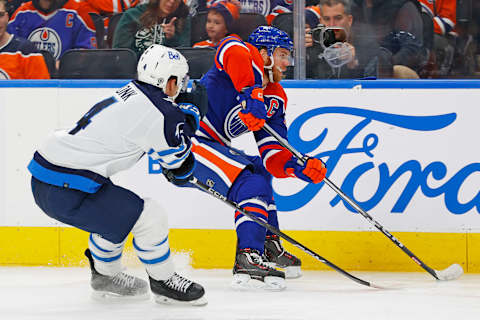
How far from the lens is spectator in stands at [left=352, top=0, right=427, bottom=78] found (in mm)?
3838

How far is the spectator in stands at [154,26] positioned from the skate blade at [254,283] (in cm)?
158

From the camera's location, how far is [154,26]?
4.27 metres

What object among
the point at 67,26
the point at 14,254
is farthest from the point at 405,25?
the point at 14,254

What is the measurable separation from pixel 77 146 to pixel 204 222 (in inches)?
45.3

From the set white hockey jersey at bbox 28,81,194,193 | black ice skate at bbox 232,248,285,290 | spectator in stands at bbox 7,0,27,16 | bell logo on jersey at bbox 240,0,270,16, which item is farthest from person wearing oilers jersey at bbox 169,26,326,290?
spectator in stands at bbox 7,0,27,16

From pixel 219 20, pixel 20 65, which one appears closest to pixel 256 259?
pixel 219 20

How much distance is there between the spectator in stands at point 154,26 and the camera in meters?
4.18

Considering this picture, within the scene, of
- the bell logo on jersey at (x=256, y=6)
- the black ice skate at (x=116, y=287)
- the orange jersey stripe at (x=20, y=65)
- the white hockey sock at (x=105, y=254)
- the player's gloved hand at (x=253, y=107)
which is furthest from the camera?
the orange jersey stripe at (x=20, y=65)

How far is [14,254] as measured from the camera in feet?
11.8

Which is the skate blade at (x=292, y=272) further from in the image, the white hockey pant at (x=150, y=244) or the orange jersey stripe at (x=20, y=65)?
the orange jersey stripe at (x=20, y=65)

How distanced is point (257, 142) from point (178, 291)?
35.6 inches

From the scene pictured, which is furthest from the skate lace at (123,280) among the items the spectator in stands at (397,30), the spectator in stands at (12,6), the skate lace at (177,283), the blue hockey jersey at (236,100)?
the spectator in stands at (12,6)

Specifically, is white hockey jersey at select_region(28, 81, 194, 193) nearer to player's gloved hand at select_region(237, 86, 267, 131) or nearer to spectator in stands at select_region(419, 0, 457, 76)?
player's gloved hand at select_region(237, 86, 267, 131)

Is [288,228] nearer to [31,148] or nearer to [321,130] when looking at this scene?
[321,130]
